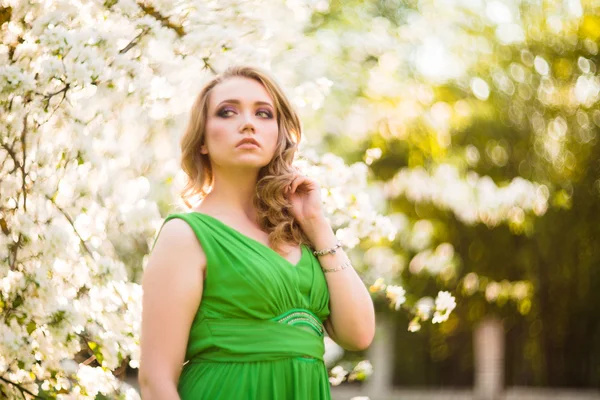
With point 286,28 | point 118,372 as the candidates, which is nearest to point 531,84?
point 286,28

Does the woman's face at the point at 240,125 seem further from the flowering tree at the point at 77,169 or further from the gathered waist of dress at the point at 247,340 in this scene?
the flowering tree at the point at 77,169

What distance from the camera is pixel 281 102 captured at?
8.00 ft

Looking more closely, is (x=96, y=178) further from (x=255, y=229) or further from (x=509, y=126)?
(x=509, y=126)

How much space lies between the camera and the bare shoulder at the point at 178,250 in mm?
2057

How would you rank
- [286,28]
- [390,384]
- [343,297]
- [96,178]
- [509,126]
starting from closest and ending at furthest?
1. [343,297]
2. [96,178]
3. [286,28]
4. [509,126]
5. [390,384]

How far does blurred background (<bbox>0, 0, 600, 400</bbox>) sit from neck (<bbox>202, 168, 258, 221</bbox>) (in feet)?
2.18

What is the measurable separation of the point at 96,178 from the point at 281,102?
3.00ft

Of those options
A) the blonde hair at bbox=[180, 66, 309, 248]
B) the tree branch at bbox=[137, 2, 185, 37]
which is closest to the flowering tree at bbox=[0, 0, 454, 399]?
the tree branch at bbox=[137, 2, 185, 37]

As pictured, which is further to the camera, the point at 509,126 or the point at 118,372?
the point at 509,126

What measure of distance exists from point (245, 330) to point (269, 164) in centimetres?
53

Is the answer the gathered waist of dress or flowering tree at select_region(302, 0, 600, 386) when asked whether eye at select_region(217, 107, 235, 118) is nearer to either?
the gathered waist of dress

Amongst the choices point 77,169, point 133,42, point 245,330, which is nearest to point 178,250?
point 245,330

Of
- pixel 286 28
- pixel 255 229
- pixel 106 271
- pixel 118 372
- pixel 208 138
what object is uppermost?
pixel 286 28

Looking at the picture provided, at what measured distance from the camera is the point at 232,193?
2.34 m
